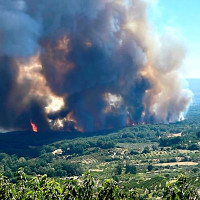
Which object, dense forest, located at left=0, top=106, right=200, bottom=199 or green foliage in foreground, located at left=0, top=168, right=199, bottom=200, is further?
dense forest, located at left=0, top=106, right=200, bottom=199

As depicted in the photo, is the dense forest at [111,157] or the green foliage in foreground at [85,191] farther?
the dense forest at [111,157]

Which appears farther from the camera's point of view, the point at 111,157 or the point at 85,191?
the point at 111,157

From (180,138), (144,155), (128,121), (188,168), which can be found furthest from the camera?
(128,121)

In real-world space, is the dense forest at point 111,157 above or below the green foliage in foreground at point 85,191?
above

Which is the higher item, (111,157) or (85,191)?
(111,157)

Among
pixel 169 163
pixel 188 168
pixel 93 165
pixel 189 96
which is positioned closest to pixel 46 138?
pixel 93 165

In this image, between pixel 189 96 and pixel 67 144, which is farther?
pixel 189 96

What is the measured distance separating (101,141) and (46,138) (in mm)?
21603

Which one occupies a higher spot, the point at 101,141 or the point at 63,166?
the point at 101,141

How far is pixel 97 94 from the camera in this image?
154m

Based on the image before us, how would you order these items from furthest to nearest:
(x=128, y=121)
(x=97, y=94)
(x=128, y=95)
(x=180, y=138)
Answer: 1. (x=128, y=121)
2. (x=128, y=95)
3. (x=97, y=94)
4. (x=180, y=138)

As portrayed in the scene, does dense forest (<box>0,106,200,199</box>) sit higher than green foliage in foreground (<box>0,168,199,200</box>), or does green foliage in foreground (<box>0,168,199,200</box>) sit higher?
dense forest (<box>0,106,200,199</box>)

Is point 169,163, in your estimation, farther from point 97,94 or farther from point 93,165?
point 97,94

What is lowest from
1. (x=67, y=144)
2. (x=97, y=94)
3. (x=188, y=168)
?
(x=188, y=168)
